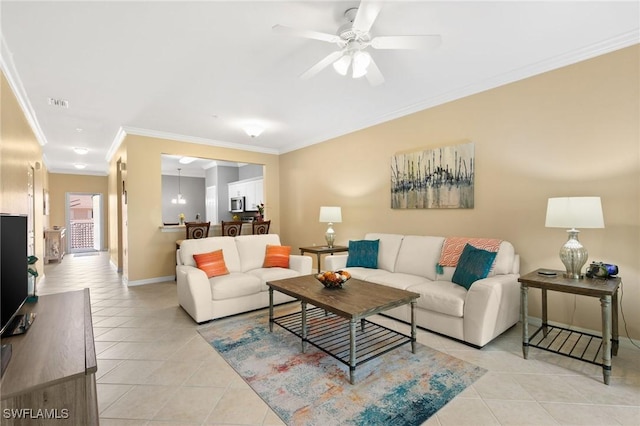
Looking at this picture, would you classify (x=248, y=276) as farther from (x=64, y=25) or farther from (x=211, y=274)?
(x=64, y=25)

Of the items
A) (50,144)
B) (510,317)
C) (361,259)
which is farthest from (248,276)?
(50,144)

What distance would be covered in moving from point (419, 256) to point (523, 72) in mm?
2249

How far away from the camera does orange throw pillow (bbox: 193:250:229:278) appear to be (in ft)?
12.0

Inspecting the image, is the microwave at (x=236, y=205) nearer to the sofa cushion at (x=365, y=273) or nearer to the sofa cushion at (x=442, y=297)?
the sofa cushion at (x=365, y=273)

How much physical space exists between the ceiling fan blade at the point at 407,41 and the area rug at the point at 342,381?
240 cm

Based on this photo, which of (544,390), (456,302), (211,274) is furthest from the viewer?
(211,274)

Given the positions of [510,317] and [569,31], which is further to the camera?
[510,317]

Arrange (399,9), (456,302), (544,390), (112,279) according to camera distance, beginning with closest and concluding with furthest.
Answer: (544,390) → (399,9) → (456,302) → (112,279)

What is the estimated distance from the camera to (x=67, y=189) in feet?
31.6

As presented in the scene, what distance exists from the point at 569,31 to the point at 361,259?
304 cm

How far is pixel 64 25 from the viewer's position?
93.4 inches

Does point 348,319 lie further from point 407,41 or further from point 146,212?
point 146,212

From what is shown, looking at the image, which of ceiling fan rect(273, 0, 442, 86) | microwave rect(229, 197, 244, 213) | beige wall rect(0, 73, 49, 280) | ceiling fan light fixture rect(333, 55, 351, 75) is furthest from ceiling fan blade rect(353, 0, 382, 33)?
microwave rect(229, 197, 244, 213)

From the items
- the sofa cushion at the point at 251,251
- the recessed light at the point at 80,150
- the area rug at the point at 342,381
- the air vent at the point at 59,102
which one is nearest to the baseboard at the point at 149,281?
the sofa cushion at the point at 251,251
